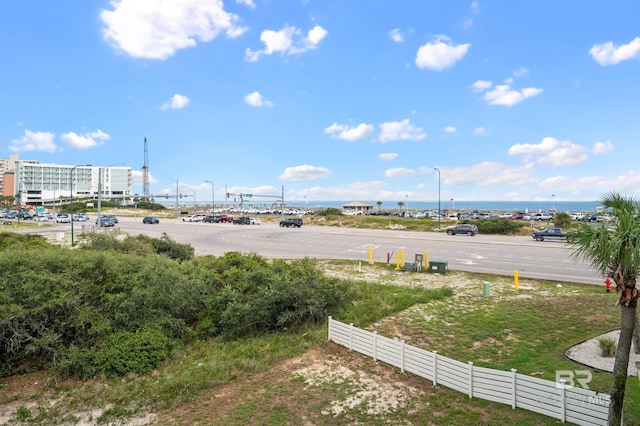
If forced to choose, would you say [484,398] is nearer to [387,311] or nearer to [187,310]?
[387,311]

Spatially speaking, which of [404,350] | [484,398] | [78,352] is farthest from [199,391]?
[484,398]

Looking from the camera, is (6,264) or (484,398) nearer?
(484,398)

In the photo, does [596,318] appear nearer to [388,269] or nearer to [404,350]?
[404,350]

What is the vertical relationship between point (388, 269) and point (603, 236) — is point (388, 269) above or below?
below

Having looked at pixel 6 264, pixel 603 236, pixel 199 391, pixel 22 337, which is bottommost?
pixel 199 391

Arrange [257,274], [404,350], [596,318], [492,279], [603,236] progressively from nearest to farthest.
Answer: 1. [603,236]
2. [404,350]
3. [596,318]
4. [257,274]
5. [492,279]

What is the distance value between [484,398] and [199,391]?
22.2ft

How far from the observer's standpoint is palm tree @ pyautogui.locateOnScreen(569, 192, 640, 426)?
605cm

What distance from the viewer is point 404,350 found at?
32.9 feet

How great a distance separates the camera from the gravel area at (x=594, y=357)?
386 inches

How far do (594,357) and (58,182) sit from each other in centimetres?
21157

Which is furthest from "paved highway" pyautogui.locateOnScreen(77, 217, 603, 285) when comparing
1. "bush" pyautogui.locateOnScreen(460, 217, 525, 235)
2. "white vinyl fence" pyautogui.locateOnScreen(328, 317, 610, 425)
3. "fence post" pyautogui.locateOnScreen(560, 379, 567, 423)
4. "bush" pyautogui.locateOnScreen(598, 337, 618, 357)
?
"fence post" pyautogui.locateOnScreen(560, 379, 567, 423)

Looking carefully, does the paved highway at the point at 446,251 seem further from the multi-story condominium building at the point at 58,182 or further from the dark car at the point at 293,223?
the multi-story condominium building at the point at 58,182

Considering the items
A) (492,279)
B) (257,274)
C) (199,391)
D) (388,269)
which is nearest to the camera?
(199,391)
